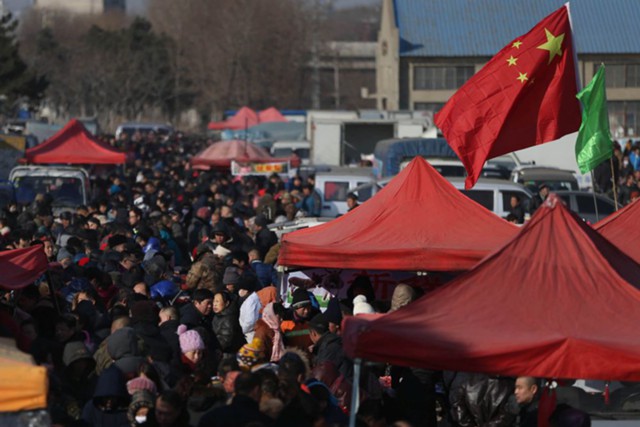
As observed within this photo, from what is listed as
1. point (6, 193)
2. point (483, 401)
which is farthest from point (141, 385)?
point (6, 193)

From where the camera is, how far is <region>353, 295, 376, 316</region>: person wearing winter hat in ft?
37.9

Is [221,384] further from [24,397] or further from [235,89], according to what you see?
[235,89]

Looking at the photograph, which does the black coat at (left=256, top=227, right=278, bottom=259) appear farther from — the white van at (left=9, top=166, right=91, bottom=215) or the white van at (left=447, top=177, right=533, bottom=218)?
the white van at (left=9, top=166, right=91, bottom=215)

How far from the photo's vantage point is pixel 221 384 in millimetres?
9031

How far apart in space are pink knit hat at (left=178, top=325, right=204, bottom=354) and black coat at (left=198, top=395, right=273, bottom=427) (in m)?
2.45

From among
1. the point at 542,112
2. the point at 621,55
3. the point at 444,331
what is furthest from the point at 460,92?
the point at 621,55

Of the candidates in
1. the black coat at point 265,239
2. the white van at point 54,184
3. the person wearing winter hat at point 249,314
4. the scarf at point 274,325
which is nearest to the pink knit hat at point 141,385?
the scarf at point 274,325

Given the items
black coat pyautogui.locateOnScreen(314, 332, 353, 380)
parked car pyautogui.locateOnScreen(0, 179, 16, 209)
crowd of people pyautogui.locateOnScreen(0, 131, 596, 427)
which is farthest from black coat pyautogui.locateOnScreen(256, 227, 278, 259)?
black coat pyautogui.locateOnScreen(314, 332, 353, 380)

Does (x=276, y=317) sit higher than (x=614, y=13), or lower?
lower

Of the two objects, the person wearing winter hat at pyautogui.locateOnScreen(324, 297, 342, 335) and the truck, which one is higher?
the truck

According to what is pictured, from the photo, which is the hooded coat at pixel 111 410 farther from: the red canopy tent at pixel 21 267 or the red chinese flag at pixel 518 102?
the red chinese flag at pixel 518 102

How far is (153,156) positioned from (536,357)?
4608cm

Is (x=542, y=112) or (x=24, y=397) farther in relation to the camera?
(x=542, y=112)

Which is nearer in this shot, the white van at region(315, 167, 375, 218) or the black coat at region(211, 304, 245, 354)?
the black coat at region(211, 304, 245, 354)
